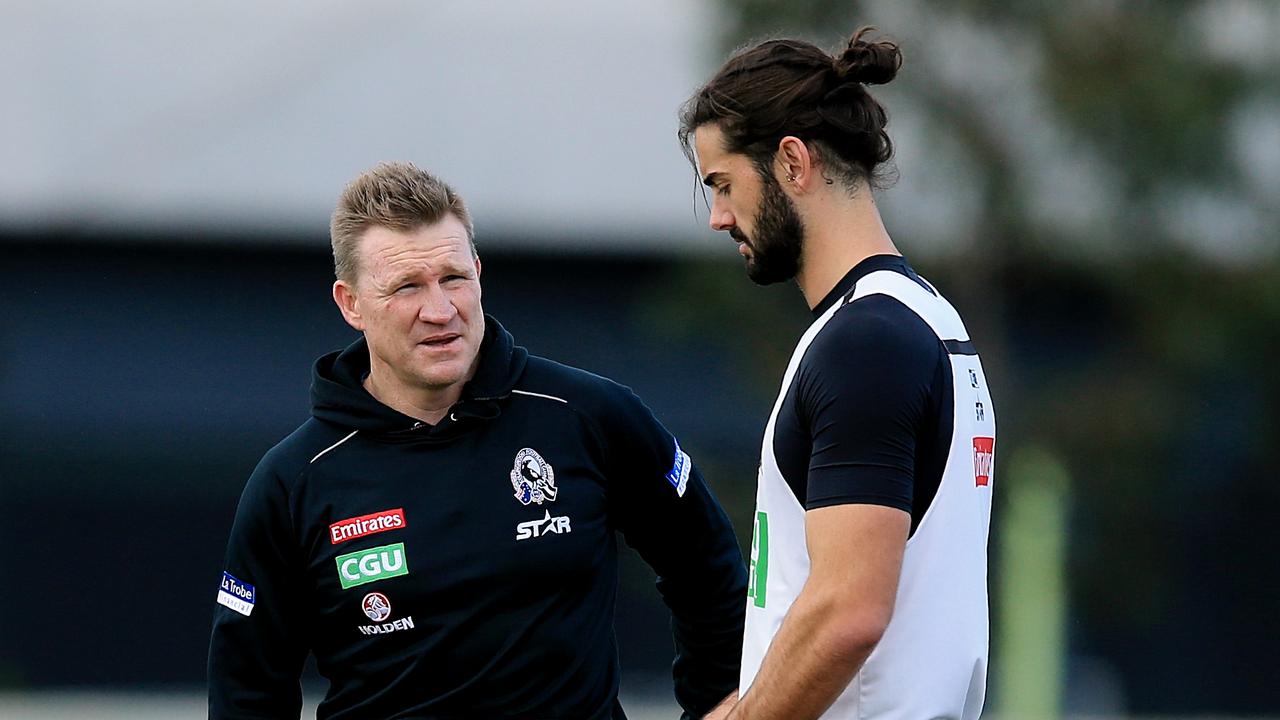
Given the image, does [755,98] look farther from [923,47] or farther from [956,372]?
[923,47]

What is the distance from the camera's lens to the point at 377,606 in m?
3.91

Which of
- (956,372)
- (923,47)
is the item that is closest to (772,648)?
(956,372)

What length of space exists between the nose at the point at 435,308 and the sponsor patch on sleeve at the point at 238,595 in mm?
730

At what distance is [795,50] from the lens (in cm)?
339

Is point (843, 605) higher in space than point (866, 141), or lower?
lower

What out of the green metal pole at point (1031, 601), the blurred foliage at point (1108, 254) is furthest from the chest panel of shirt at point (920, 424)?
the blurred foliage at point (1108, 254)

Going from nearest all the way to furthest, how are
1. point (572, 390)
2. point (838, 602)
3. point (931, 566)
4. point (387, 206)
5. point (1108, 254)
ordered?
point (838, 602)
point (931, 566)
point (387, 206)
point (572, 390)
point (1108, 254)

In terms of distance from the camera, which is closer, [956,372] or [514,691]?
[956,372]

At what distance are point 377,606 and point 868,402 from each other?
137 cm

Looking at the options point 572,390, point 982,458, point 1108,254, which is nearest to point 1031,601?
point 1108,254

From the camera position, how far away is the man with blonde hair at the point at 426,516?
390 centimetres

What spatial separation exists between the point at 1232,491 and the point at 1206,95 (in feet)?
13.8

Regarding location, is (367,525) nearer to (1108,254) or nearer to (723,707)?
(723,707)

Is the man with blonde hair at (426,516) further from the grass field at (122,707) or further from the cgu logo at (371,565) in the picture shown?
the grass field at (122,707)
